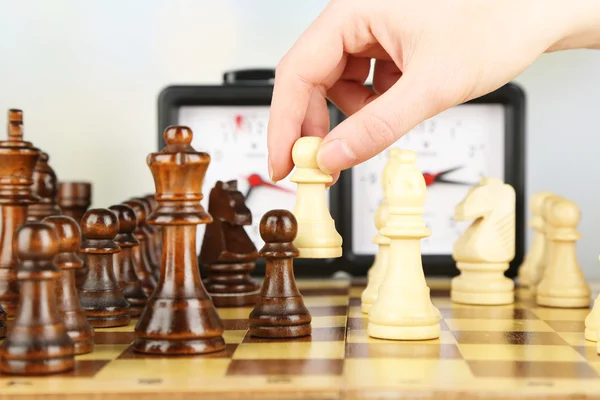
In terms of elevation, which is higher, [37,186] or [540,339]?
[37,186]

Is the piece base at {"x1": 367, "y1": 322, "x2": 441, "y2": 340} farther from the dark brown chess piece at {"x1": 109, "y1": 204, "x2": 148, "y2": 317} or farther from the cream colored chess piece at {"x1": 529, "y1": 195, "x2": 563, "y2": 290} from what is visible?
the cream colored chess piece at {"x1": 529, "y1": 195, "x2": 563, "y2": 290}

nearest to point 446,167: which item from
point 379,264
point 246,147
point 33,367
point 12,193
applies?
point 246,147

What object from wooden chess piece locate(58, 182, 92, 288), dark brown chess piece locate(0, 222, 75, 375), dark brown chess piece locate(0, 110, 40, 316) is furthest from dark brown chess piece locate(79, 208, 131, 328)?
wooden chess piece locate(58, 182, 92, 288)

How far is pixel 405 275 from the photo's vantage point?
1182 millimetres

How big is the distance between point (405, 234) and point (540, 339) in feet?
0.77

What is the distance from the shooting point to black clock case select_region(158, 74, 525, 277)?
197 cm

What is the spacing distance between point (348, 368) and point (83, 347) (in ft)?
1.11

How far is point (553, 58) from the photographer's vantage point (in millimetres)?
2338

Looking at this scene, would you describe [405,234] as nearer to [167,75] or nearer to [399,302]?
[399,302]

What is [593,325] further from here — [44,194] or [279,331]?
Result: [44,194]

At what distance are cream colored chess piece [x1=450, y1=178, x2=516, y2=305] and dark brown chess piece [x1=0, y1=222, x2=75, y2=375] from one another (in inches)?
32.2

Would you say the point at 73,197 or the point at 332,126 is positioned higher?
the point at 332,126

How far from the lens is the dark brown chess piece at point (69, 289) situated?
1.05m

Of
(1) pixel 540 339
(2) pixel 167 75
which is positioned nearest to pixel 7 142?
(1) pixel 540 339
